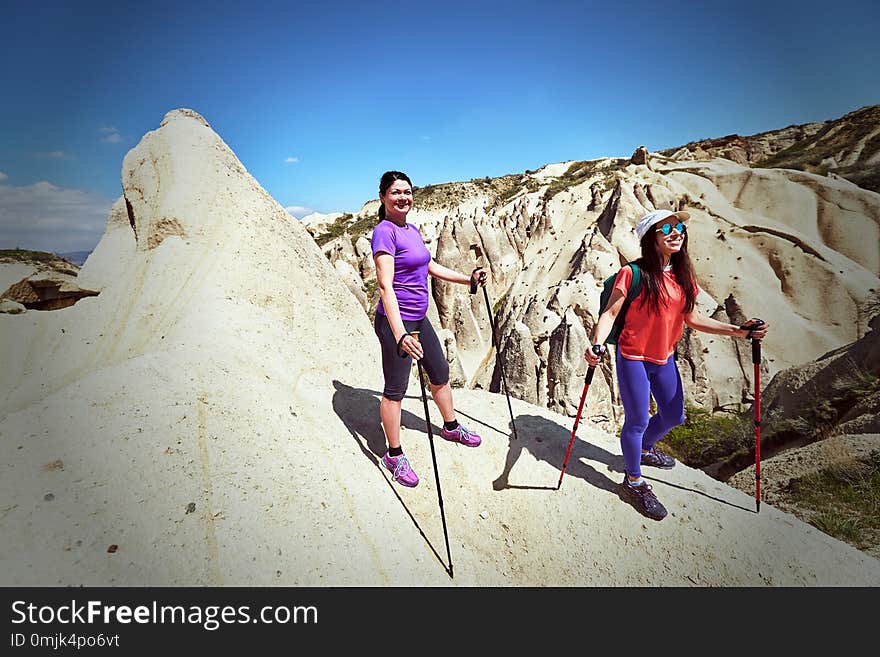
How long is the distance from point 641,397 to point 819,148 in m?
34.3

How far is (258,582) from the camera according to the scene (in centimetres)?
185

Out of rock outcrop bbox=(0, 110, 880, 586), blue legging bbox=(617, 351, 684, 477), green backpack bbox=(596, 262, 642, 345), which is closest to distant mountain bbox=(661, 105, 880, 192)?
blue legging bbox=(617, 351, 684, 477)

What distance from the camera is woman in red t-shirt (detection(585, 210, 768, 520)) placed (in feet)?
9.00

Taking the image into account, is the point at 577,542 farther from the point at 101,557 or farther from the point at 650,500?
the point at 101,557

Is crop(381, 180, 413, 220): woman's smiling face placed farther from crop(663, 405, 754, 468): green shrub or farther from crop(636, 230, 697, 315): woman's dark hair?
crop(663, 405, 754, 468): green shrub

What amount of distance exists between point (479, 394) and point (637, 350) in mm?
2168

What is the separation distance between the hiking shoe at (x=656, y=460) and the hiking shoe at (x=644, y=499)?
51cm

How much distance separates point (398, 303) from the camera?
281cm

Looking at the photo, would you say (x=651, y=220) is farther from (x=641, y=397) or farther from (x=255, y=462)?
(x=255, y=462)

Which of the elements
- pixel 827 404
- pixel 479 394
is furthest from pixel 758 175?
pixel 479 394

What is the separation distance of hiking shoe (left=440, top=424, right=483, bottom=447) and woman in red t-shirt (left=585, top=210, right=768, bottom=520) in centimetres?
124

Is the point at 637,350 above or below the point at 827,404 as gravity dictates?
above

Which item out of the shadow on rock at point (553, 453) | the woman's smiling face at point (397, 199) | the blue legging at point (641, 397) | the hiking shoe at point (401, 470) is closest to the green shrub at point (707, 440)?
the shadow on rock at point (553, 453)

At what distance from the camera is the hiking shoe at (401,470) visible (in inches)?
120
